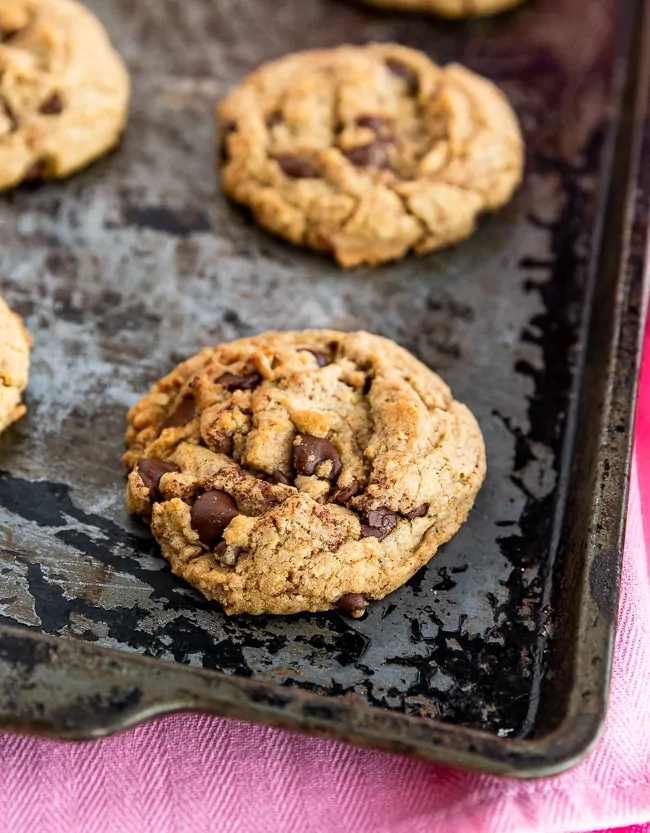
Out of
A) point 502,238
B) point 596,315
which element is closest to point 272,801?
point 596,315

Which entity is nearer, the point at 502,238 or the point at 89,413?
the point at 89,413

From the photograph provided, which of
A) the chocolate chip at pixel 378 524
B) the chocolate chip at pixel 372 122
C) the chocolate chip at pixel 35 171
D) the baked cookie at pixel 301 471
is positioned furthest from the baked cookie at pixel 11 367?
the chocolate chip at pixel 372 122

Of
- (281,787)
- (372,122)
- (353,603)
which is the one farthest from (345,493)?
(372,122)

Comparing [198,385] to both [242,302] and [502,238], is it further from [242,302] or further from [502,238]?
[502,238]

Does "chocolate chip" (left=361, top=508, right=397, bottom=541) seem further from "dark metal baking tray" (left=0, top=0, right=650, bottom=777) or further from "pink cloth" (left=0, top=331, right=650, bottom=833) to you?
"pink cloth" (left=0, top=331, right=650, bottom=833)

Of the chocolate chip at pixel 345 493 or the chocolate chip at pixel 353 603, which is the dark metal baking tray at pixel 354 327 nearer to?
the chocolate chip at pixel 353 603

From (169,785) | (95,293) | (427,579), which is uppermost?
(95,293)

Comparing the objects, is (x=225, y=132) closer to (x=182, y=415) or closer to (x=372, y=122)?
(x=372, y=122)
